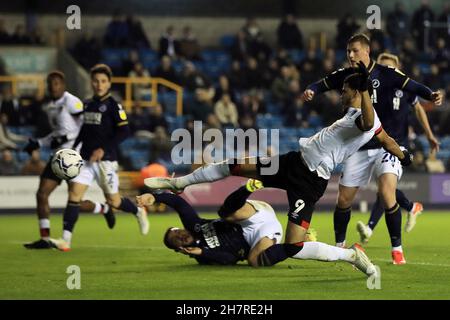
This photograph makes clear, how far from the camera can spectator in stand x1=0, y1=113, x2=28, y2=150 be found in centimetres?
2178

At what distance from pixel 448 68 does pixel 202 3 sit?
22.9ft

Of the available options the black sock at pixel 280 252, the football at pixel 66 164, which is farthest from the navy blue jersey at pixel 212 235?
the football at pixel 66 164

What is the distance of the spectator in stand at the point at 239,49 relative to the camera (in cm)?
2675

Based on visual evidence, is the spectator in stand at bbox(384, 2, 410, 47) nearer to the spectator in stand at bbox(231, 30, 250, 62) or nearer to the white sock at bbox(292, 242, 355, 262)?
the spectator in stand at bbox(231, 30, 250, 62)

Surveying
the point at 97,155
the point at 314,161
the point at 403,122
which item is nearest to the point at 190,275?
the point at 314,161

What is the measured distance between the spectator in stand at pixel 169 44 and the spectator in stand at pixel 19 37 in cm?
333

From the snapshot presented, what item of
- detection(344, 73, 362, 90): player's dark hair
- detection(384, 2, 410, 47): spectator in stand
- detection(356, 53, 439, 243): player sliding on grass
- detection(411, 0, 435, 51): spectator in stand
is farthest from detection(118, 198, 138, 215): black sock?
detection(411, 0, 435, 51): spectator in stand

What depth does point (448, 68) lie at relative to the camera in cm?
2775

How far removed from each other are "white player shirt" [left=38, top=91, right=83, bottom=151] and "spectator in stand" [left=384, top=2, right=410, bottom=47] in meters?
15.9

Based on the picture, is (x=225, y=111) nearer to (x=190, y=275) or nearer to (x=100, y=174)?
(x=100, y=174)

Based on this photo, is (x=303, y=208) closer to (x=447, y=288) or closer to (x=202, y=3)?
(x=447, y=288)

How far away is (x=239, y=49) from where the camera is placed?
2680 cm

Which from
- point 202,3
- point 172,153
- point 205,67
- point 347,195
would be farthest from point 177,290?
point 202,3

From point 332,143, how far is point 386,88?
1.64 metres
